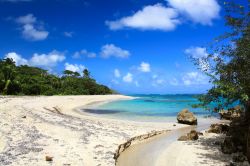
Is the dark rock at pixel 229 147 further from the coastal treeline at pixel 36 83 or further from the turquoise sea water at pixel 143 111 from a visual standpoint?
the coastal treeline at pixel 36 83

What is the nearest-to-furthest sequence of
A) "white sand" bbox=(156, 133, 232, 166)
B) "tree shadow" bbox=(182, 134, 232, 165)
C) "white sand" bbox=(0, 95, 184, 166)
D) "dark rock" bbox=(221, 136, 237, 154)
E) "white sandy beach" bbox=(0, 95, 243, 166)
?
"white sand" bbox=(0, 95, 184, 166) < "white sandy beach" bbox=(0, 95, 243, 166) < "white sand" bbox=(156, 133, 232, 166) < "tree shadow" bbox=(182, 134, 232, 165) < "dark rock" bbox=(221, 136, 237, 154)

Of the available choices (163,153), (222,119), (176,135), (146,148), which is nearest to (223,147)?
(163,153)

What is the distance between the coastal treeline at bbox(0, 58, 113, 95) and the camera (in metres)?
71.7

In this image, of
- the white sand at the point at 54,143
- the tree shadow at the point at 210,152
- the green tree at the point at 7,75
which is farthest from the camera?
the green tree at the point at 7,75

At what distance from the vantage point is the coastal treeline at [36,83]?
71669mm

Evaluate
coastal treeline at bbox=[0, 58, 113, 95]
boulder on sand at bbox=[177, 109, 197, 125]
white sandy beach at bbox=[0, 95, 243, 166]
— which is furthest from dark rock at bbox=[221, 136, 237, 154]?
coastal treeline at bbox=[0, 58, 113, 95]

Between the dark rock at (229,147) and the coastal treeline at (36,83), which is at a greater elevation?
the coastal treeline at (36,83)

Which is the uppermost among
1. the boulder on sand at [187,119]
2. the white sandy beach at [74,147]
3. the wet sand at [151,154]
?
the boulder on sand at [187,119]

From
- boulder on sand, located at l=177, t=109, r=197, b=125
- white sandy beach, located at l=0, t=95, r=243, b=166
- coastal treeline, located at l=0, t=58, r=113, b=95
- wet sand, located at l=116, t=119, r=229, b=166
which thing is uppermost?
coastal treeline, located at l=0, t=58, r=113, b=95

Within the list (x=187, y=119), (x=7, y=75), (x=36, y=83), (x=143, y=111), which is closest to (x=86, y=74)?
(x=36, y=83)

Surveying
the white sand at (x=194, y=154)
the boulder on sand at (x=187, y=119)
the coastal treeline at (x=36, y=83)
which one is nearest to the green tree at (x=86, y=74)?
the coastal treeline at (x=36, y=83)

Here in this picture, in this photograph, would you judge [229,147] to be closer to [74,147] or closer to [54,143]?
[74,147]

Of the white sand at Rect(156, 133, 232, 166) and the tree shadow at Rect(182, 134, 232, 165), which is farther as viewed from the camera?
the tree shadow at Rect(182, 134, 232, 165)

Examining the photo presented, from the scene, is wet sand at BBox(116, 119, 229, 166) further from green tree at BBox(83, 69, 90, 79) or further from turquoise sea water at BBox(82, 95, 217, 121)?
green tree at BBox(83, 69, 90, 79)
